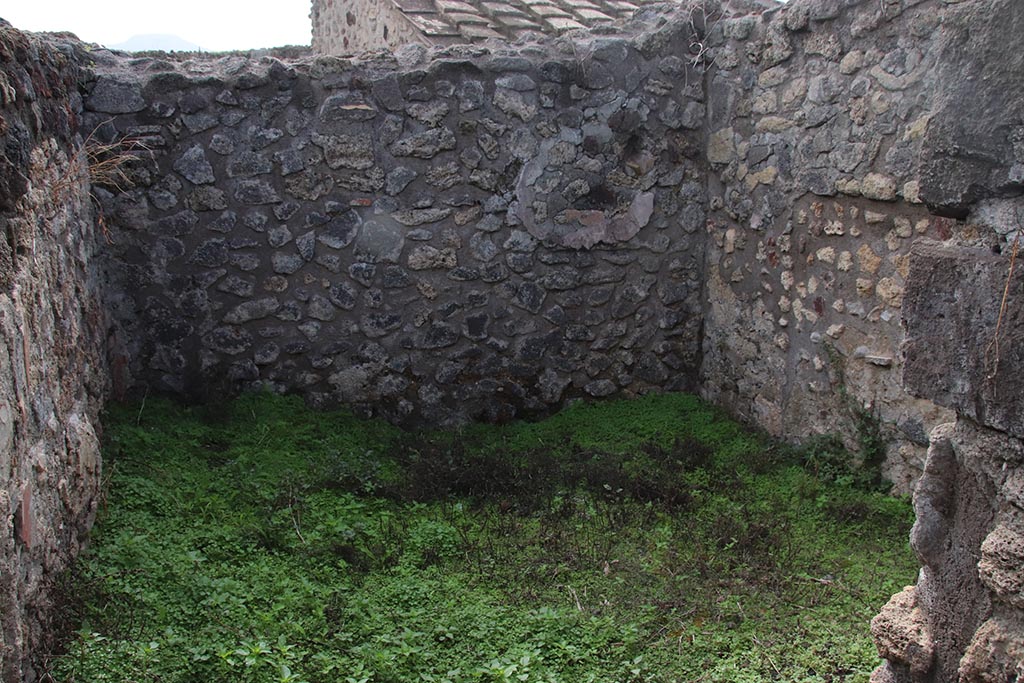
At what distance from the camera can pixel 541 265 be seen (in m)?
5.15

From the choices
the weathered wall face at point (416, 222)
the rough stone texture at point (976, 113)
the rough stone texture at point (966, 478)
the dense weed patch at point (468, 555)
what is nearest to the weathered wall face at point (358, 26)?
the weathered wall face at point (416, 222)

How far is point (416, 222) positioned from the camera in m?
4.93

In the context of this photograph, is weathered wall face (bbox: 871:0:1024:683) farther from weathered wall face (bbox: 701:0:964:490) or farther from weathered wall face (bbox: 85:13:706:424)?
weathered wall face (bbox: 85:13:706:424)

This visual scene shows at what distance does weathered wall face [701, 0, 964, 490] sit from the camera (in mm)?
3938

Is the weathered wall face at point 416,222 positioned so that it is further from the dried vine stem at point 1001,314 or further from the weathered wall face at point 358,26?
the dried vine stem at point 1001,314

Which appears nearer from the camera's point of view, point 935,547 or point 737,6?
point 935,547

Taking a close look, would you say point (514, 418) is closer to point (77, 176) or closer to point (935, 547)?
point (77, 176)

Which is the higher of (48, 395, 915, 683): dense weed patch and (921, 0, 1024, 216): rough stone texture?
(921, 0, 1024, 216): rough stone texture

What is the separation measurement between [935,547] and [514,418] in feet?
11.5

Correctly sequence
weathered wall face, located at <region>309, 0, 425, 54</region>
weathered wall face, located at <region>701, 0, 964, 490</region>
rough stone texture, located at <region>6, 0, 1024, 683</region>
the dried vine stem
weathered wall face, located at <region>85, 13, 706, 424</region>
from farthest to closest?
weathered wall face, located at <region>309, 0, 425, 54</region> < weathered wall face, located at <region>85, 13, 706, 424</region> < rough stone texture, located at <region>6, 0, 1024, 683</region> < weathered wall face, located at <region>701, 0, 964, 490</region> < the dried vine stem

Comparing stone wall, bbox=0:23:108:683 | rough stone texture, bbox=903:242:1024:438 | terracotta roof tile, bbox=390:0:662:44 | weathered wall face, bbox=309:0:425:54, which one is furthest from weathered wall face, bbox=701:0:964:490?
stone wall, bbox=0:23:108:683

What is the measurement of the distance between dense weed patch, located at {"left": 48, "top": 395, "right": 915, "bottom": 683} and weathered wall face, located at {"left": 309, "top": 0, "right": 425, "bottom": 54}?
2.68 m

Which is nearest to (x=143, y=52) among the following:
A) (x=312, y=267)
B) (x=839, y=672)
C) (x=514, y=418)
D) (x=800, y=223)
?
(x=312, y=267)

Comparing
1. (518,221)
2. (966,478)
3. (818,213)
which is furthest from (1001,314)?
(518,221)
